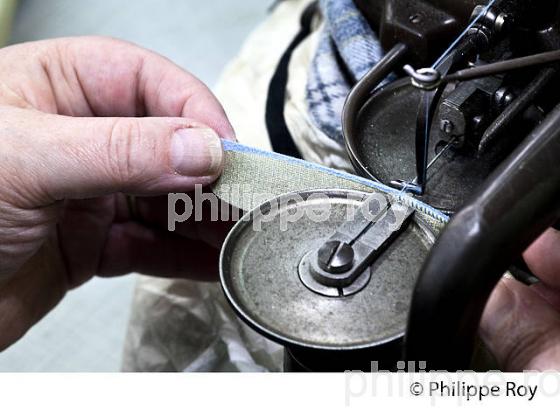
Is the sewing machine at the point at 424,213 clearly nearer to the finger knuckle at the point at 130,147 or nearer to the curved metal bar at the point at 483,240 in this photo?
the curved metal bar at the point at 483,240

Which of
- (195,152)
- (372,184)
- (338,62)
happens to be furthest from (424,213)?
(338,62)

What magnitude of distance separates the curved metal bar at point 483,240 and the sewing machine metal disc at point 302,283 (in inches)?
1.8

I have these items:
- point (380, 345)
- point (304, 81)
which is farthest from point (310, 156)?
point (380, 345)

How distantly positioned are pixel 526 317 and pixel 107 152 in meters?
0.36

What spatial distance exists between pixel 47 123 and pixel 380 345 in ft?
1.13

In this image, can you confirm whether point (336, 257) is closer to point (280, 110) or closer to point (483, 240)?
point (483, 240)

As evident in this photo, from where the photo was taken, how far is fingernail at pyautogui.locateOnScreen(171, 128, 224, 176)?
23.1 inches

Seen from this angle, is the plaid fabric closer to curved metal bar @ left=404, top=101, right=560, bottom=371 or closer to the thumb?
the thumb

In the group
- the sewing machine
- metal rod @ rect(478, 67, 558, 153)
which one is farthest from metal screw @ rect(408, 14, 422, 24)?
metal rod @ rect(478, 67, 558, 153)

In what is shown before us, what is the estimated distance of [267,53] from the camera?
1002 millimetres

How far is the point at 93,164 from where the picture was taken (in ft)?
1.93

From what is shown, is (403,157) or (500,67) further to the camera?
(403,157)

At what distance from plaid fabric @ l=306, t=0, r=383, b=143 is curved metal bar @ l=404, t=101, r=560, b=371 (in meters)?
0.35

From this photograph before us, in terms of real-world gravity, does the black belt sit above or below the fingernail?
below
